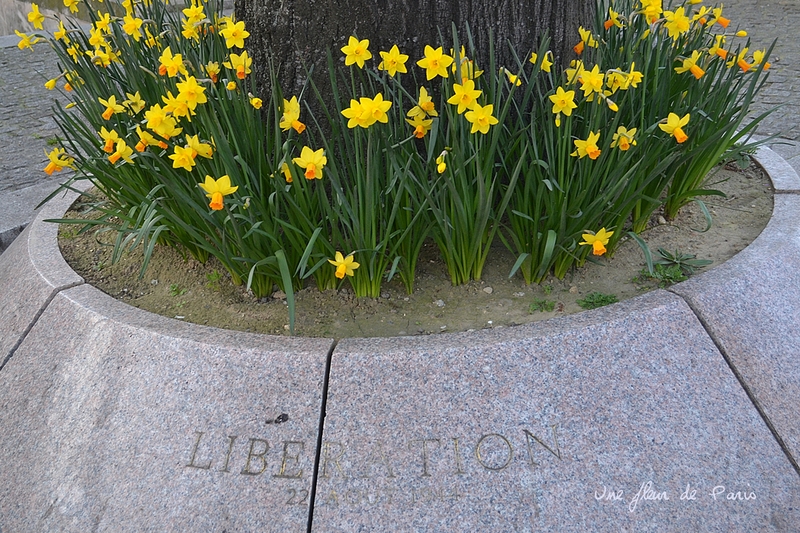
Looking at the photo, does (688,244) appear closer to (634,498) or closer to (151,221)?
(634,498)

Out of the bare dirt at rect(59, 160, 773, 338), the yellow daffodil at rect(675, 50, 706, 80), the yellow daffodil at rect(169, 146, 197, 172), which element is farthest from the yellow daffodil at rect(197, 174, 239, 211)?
the yellow daffodil at rect(675, 50, 706, 80)

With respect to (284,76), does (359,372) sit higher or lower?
lower

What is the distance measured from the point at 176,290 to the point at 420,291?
2.83 feet

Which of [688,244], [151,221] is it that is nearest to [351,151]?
[151,221]

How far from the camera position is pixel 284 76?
230 centimetres

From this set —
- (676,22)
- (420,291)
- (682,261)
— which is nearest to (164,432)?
(420,291)

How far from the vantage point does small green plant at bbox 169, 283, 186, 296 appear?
237 centimetres

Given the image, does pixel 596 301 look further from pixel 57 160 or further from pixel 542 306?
pixel 57 160

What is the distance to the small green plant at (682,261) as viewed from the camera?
7.32ft

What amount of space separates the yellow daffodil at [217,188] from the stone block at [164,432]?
404 mm

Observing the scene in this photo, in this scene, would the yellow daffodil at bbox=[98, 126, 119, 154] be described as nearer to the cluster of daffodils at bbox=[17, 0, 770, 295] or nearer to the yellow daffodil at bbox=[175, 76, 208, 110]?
the cluster of daffodils at bbox=[17, 0, 770, 295]

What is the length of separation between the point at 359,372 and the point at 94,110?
1540mm

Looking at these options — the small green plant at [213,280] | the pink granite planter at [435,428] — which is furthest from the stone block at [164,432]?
the small green plant at [213,280]

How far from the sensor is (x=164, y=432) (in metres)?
1.86
